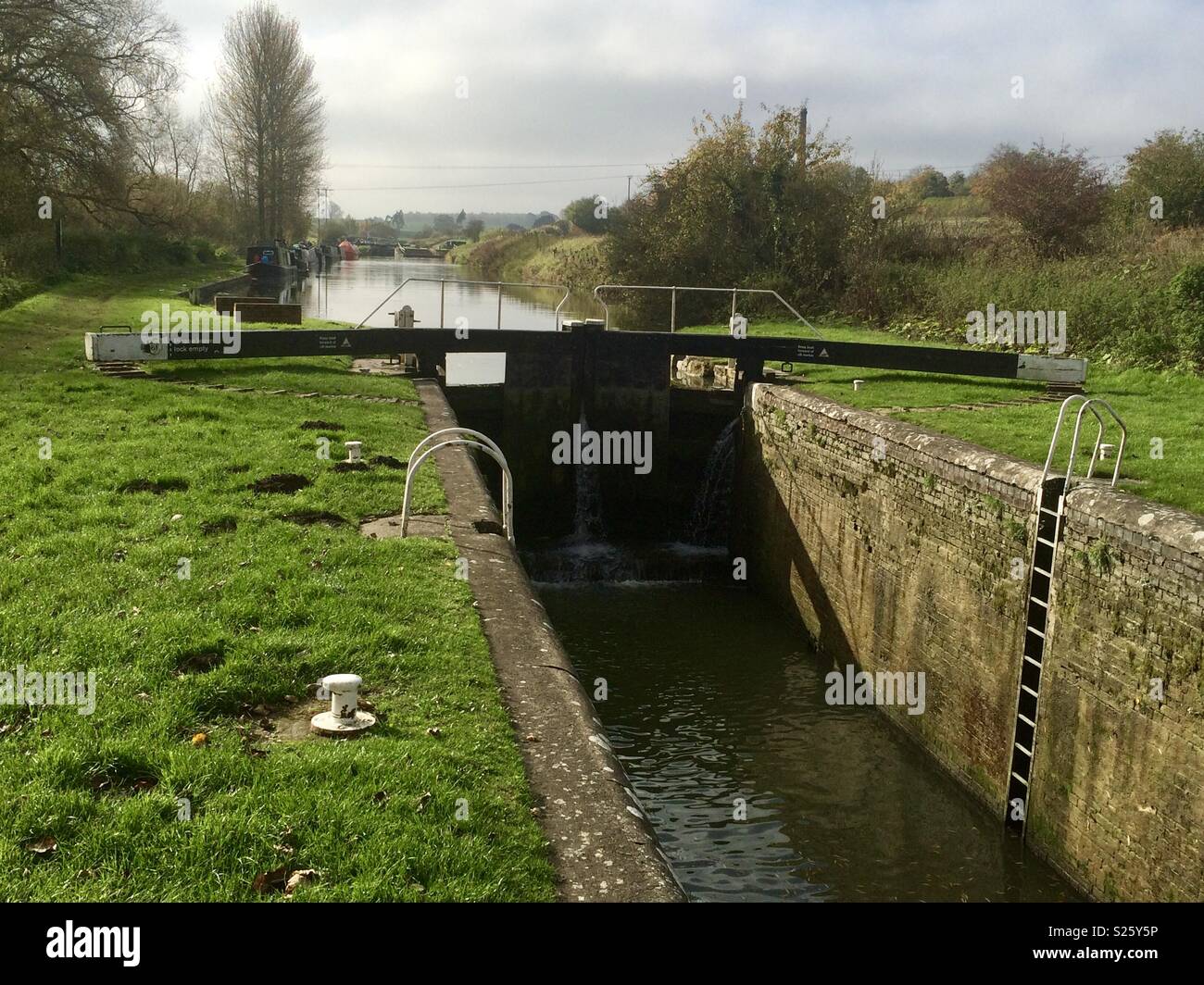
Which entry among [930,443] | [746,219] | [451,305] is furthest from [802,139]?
[930,443]

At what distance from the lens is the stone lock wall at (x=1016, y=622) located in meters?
6.53

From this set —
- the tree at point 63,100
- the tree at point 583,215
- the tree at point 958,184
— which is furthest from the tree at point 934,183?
the tree at point 63,100

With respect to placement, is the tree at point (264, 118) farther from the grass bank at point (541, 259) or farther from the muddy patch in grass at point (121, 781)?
the muddy patch in grass at point (121, 781)

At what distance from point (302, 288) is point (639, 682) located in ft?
123

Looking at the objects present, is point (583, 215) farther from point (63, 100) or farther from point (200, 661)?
point (200, 661)

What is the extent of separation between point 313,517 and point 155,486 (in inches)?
60.3

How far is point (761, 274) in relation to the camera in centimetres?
2778

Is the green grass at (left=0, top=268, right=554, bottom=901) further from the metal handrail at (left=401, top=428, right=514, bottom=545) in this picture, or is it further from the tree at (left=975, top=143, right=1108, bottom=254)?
the tree at (left=975, top=143, right=1108, bottom=254)

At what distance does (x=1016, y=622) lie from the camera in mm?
8305

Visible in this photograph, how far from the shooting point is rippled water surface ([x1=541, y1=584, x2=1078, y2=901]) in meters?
7.66

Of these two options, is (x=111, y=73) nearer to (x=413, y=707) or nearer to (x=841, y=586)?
(x=841, y=586)

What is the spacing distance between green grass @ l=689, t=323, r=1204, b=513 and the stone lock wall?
0.98 m

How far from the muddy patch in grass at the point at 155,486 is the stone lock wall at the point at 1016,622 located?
20.8ft

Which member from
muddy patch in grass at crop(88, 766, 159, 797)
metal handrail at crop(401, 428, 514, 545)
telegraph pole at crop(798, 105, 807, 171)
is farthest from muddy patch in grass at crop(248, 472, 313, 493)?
telegraph pole at crop(798, 105, 807, 171)
